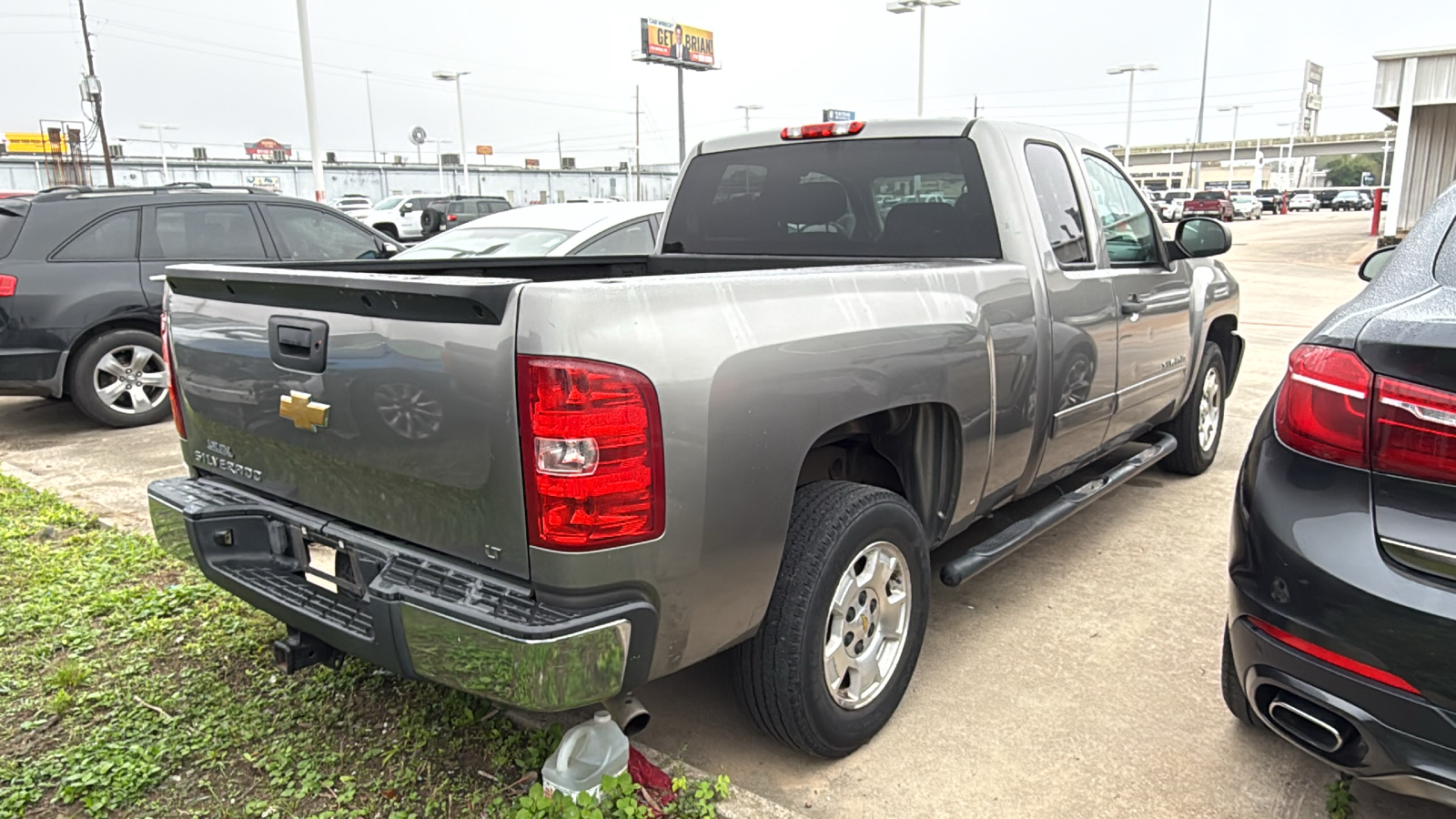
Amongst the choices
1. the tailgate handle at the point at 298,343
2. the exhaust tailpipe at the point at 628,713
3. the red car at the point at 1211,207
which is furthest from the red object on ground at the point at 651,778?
the red car at the point at 1211,207

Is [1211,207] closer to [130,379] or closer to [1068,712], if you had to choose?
[130,379]

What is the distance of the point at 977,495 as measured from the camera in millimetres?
3301

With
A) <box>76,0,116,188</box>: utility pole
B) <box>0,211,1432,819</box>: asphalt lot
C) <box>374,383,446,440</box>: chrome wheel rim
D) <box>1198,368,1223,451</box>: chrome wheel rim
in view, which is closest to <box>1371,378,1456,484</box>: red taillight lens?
<box>0,211,1432,819</box>: asphalt lot

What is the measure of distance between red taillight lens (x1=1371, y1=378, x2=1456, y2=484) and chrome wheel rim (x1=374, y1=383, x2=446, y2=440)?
201 centimetres

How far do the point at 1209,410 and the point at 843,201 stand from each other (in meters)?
2.98

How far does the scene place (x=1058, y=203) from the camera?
386 centimetres

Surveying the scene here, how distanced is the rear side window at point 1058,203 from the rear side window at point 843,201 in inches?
12.3

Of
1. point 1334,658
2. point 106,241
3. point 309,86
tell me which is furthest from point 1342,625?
point 309,86

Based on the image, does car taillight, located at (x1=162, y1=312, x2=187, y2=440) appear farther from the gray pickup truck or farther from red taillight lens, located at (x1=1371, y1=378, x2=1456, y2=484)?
red taillight lens, located at (x1=1371, y1=378, x2=1456, y2=484)

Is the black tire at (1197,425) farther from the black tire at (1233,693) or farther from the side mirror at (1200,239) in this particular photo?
the black tire at (1233,693)

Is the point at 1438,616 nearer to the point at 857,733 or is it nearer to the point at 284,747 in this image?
the point at 857,733

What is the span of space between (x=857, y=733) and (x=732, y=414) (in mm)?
1154

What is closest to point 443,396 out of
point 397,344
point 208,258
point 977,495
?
point 397,344

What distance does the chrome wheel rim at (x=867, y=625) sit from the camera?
2.72m
